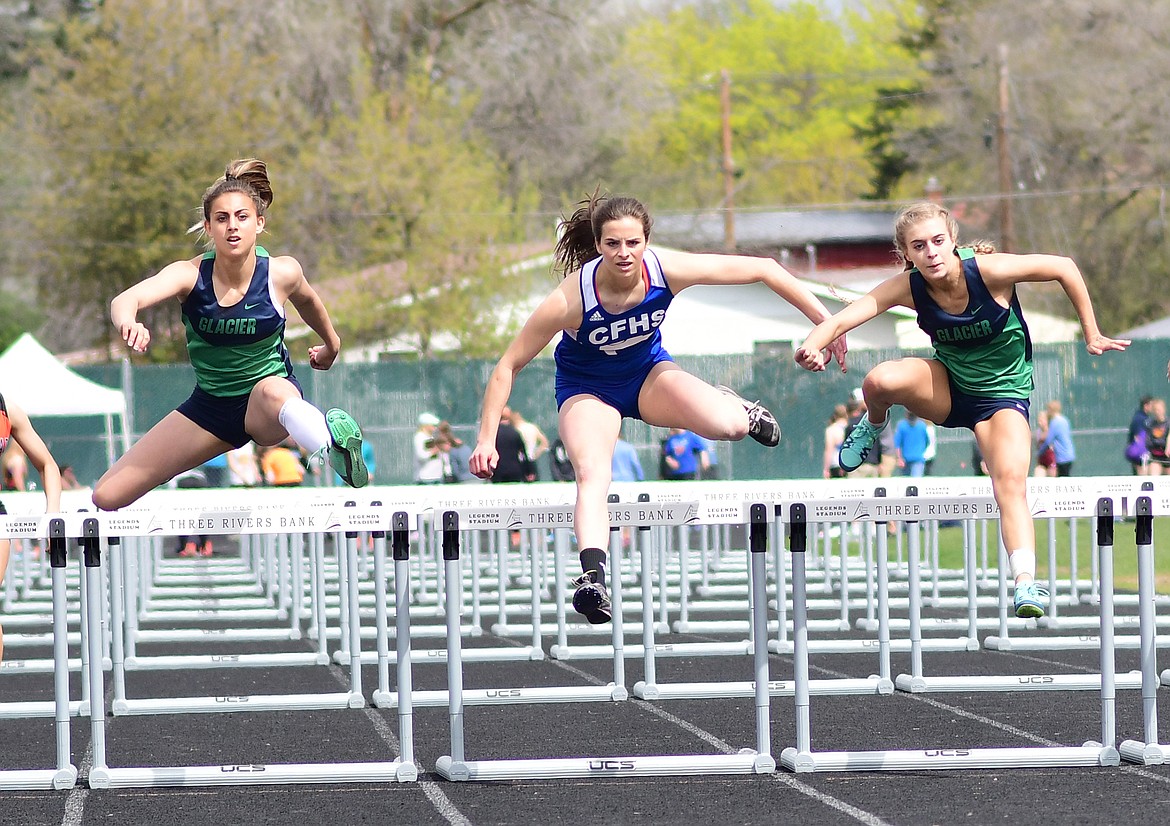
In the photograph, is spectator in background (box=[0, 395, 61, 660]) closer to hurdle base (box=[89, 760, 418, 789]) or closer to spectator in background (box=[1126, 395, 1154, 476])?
hurdle base (box=[89, 760, 418, 789])

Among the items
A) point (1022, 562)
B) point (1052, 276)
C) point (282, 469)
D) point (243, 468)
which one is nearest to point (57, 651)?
point (1022, 562)

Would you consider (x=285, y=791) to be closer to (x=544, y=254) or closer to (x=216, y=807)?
(x=216, y=807)

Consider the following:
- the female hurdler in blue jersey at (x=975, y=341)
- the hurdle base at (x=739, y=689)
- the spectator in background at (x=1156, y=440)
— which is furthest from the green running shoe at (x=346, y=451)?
the spectator in background at (x=1156, y=440)

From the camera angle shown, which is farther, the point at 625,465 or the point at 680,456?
the point at 680,456

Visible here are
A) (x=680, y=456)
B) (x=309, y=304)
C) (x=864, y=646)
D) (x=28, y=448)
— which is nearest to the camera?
(x=309, y=304)

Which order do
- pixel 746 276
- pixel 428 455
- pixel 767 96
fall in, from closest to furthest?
pixel 746 276 → pixel 428 455 → pixel 767 96

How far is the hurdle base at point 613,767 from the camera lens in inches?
281

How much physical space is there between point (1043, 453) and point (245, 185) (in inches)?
675

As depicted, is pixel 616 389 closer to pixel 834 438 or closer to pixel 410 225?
pixel 834 438

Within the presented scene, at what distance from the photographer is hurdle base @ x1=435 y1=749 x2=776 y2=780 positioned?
7145 mm

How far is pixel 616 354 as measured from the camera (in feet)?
23.2

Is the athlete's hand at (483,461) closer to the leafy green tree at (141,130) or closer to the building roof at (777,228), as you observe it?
A: the leafy green tree at (141,130)

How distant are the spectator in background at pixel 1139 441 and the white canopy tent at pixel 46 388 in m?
13.8

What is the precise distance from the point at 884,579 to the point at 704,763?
2.67 metres
